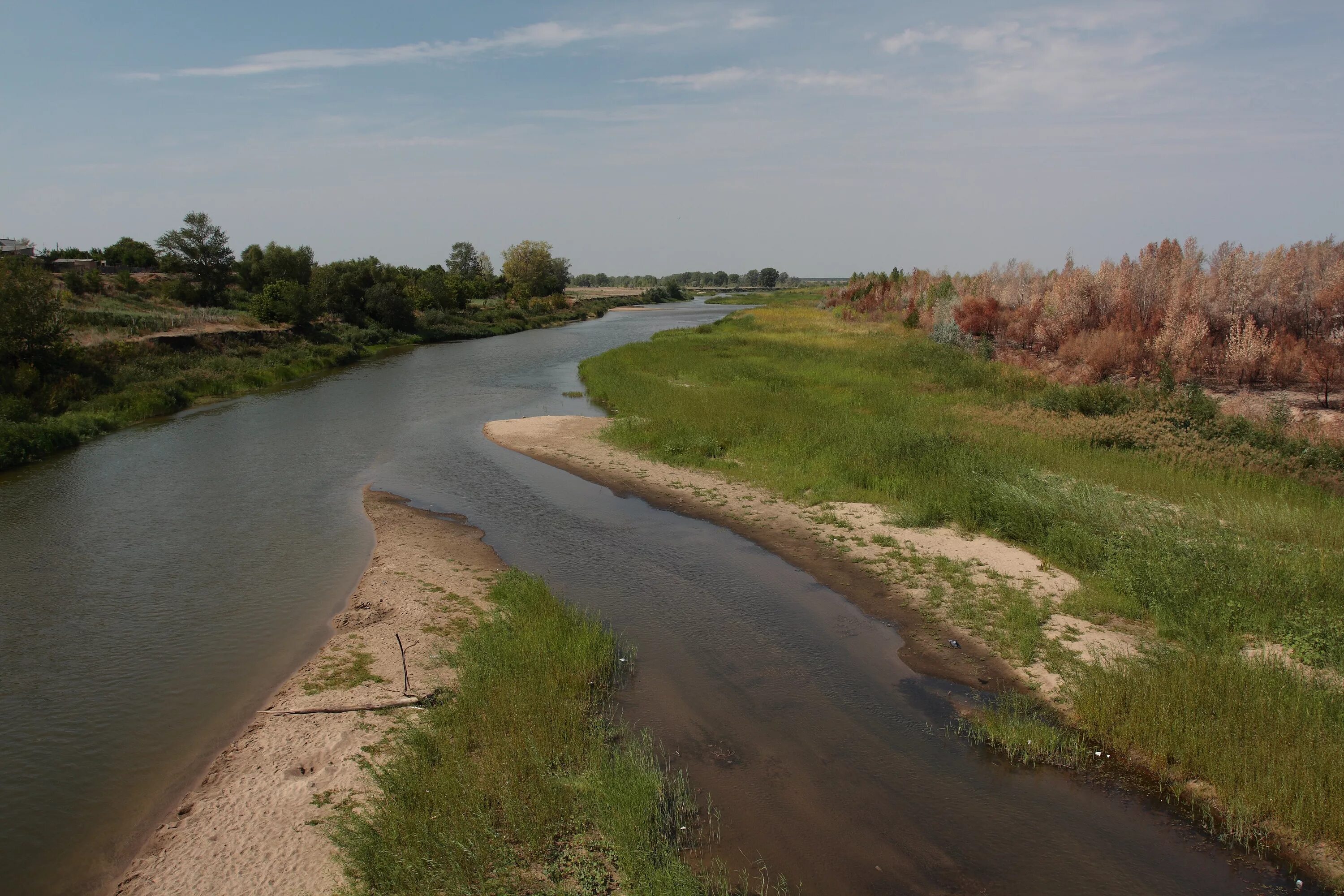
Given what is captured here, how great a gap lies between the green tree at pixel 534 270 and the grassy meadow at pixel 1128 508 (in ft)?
240

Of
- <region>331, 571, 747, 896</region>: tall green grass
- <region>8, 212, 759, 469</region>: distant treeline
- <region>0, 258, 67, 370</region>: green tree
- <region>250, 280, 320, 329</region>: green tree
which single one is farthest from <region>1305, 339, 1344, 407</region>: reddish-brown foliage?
<region>250, 280, 320, 329</region>: green tree

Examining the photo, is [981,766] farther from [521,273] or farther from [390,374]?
[521,273]

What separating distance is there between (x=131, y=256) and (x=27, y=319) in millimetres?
36572

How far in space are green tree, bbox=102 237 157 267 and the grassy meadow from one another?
45389mm

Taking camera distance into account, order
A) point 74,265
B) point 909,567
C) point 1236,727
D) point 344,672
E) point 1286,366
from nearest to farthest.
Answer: point 1236,727 → point 344,672 → point 909,567 → point 1286,366 → point 74,265

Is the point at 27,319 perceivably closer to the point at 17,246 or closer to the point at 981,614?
the point at 981,614

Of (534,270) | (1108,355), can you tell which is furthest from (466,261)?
(1108,355)

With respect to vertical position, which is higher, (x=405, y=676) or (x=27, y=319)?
(x=27, y=319)

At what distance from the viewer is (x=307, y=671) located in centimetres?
882

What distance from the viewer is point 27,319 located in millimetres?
24406

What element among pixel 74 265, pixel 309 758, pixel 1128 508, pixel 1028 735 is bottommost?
pixel 1028 735

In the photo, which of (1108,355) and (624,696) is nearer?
(624,696)

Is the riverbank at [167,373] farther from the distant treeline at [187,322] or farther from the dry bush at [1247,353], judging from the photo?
the dry bush at [1247,353]

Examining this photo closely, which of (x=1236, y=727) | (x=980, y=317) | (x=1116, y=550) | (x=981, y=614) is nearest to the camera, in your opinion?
(x=1236, y=727)
